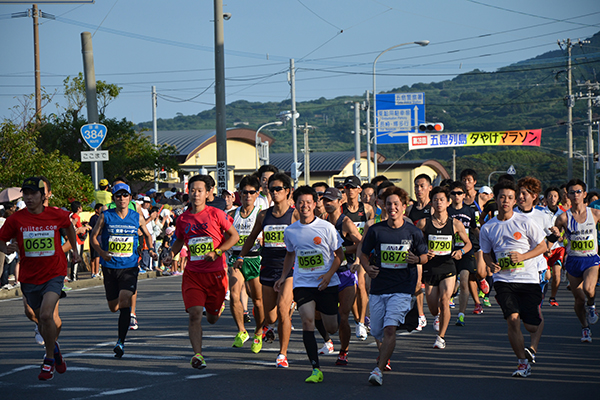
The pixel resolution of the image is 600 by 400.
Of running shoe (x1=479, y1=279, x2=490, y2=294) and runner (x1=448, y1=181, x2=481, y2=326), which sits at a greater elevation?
runner (x1=448, y1=181, x2=481, y2=326)

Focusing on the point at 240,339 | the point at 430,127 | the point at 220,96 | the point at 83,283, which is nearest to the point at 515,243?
the point at 240,339

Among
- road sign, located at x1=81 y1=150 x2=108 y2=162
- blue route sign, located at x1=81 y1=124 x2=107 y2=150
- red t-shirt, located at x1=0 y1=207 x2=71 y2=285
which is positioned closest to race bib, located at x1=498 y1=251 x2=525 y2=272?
red t-shirt, located at x1=0 y1=207 x2=71 y2=285

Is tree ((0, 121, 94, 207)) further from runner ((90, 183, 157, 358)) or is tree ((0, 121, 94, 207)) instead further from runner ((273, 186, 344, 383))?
runner ((273, 186, 344, 383))

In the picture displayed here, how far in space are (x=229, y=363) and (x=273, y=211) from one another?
1.77 metres

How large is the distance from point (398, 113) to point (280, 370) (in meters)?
38.1

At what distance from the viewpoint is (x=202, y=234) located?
768 centimetres

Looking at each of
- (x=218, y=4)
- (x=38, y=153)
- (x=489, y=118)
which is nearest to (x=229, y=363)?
(x=218, y=4)

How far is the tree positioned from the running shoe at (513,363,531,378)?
16402 millimetres

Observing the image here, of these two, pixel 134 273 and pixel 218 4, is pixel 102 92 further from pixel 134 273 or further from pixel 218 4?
pixel 134 273

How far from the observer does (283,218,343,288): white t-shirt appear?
7.21 m

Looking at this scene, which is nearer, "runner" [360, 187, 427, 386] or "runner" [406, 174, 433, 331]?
"runner" [360, 187, 427, 386]

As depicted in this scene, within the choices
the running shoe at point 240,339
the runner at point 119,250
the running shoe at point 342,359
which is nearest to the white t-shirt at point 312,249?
the running shoe at point 342,359

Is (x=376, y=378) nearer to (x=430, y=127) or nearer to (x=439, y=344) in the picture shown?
(x=439, y=344)

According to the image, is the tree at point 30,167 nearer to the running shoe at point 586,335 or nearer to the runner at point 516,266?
the running shoe at point 586,335
